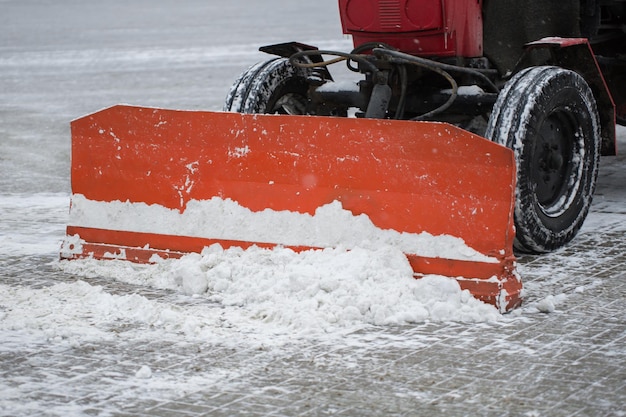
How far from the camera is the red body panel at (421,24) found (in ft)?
22.5

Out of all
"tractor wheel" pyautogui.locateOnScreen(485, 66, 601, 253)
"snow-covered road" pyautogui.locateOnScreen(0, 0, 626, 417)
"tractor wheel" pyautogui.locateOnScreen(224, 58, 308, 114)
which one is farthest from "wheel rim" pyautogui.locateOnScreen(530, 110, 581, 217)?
"tractor wheel" pyautogui.locateOnScreen(224, 58, 308, 114)

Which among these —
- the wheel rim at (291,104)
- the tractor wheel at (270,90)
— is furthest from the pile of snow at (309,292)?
the wheel rim at (291,104)

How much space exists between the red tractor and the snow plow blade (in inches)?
30.2

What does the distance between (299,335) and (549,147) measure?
2.34 metres

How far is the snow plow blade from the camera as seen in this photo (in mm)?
5484

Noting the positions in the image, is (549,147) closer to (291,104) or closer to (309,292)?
(291,104)

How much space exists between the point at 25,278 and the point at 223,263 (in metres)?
1.07

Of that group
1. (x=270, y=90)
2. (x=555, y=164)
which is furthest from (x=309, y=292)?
(x=270, y=90)

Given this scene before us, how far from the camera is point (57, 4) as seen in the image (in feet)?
121

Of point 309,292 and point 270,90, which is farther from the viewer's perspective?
point 270,90

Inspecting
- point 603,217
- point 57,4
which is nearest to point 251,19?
point 57,4

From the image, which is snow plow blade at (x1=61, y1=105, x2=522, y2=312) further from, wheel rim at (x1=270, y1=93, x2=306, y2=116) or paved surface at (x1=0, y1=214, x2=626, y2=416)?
wheel rim at (x1=270, y1=93, x2=306, y2=116)

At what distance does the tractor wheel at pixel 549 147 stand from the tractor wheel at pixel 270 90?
166 centimetres

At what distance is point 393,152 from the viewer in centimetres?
567
